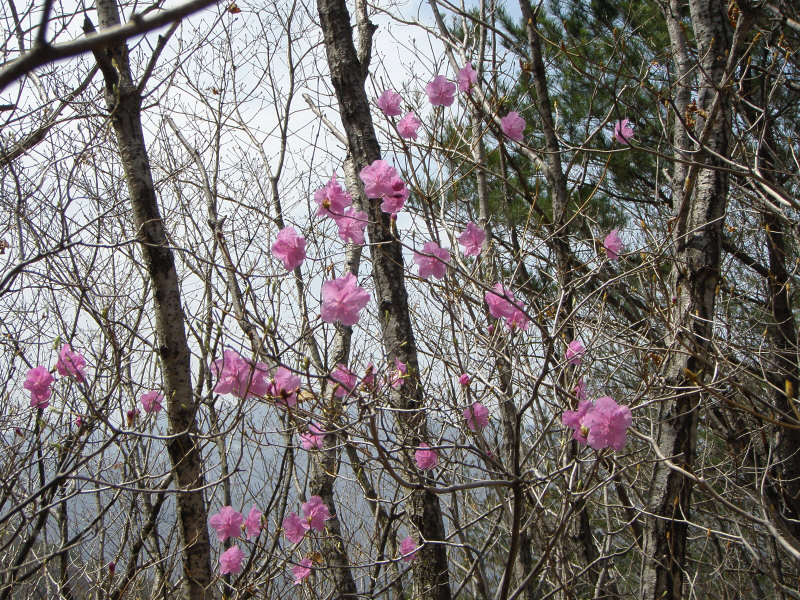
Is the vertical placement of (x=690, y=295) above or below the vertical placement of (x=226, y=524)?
above

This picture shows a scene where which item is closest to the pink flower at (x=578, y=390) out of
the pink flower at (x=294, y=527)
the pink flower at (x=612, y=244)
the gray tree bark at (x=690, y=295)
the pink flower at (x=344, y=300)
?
the gray tree bark at (x=690, y=295)

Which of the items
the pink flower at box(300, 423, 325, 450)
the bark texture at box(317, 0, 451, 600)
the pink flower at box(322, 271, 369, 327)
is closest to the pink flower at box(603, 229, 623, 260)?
the bark texture at box(317, 0, 451, 600)

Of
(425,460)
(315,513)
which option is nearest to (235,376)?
(425,460)

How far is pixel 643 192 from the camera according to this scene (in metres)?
5.02

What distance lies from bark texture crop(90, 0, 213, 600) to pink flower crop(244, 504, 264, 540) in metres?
0.21

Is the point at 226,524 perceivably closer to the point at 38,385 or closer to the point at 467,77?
the point at 38,385

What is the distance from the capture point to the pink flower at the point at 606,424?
1587mm

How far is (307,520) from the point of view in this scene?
8.77 feet

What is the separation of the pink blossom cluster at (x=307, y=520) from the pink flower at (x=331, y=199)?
1.42 meters

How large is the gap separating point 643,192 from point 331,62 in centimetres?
337

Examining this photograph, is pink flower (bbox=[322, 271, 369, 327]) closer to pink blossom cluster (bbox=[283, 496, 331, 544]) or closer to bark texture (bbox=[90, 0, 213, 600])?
bark texture (bbox=[90, 0, 213, 600])

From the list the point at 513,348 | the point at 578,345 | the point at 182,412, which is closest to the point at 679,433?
the point at 578,345

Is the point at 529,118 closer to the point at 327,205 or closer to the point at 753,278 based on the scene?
the point at 753,278

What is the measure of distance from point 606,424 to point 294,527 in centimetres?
171
